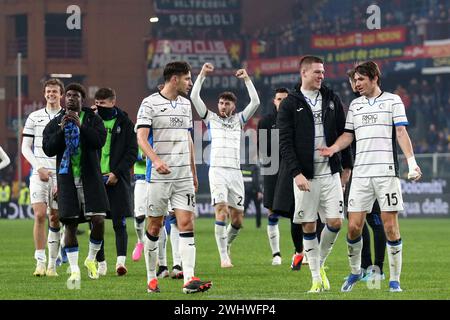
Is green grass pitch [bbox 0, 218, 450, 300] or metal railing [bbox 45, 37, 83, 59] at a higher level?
metal railing [bbox 45, 37, 83, 59]

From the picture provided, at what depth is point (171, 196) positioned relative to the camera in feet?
42.3

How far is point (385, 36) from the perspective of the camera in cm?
5325

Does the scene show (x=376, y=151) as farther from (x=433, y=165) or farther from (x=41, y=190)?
(x=433, y=165)

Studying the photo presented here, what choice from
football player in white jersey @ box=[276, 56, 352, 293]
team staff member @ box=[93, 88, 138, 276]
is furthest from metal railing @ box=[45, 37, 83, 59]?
football player in white jersey @ box=[276, 56, 352, 293]

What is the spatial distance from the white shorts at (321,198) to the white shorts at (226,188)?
528 centimetres

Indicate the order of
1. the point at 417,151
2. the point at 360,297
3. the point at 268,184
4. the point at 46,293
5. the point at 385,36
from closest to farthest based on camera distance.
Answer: the point at 360,297
the point at 46,293
the point at 268,184
the point at 417,151
the point at 385,36

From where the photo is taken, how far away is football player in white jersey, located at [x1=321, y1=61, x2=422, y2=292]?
41.5ft

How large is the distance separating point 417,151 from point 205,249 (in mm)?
24680

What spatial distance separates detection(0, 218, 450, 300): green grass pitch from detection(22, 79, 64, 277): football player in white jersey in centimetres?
28

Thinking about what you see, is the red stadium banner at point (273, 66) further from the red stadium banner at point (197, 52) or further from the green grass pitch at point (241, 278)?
the green grass pitch at point (241, 278)

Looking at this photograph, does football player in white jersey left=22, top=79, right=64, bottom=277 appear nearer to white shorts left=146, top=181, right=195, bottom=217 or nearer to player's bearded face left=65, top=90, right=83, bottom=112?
player's bearded face left=65, top=90, right=83, bottom=112
